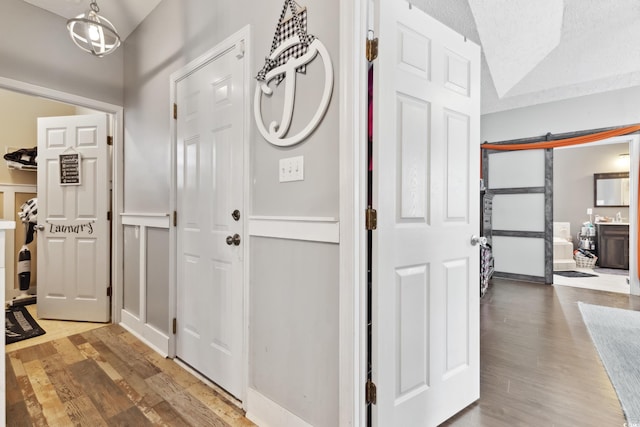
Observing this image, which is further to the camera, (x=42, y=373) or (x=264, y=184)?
(x=42, y=373)

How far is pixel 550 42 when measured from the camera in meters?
3.16

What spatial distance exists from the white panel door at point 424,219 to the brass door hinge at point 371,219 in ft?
0.07

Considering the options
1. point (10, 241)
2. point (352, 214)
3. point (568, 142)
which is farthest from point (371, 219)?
point (568, 142)

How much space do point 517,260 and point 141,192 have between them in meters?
5.22

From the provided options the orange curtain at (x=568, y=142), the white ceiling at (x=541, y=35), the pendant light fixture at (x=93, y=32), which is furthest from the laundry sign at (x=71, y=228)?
the orange curtain at (x=568, y=142)

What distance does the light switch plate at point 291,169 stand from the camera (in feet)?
4.77

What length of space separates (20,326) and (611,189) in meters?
9.45

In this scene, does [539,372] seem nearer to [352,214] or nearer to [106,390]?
[352,214]

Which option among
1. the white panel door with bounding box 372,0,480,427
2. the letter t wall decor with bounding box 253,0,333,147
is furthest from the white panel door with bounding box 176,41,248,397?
the white panel door with bounding box 372,0,480,427

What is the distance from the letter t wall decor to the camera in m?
1.36

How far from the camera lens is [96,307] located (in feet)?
10.0

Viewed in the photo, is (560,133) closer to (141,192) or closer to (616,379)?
(616,379)

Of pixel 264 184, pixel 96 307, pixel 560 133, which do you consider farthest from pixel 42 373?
pixel 560 133

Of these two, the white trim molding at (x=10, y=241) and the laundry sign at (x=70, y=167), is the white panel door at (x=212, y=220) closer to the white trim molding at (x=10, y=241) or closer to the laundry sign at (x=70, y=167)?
the laundry sign at (x=70, y=167)
